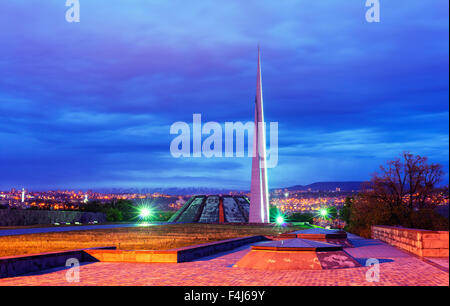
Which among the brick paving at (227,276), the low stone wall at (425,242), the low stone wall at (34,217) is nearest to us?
the brick paving at (227,276)

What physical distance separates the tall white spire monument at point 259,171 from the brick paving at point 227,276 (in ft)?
126

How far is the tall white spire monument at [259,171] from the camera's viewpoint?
168 ft

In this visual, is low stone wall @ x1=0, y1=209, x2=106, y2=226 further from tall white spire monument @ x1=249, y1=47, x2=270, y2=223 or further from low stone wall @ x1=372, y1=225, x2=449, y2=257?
low stone wall @ x1=372, y1=225, x2=449, y2=257

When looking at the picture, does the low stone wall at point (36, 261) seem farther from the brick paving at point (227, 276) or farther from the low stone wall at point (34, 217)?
the low stone wall at point (34, 217)

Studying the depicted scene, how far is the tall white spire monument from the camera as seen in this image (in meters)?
51.2

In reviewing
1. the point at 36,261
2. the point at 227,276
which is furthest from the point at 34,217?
the point at 227,276

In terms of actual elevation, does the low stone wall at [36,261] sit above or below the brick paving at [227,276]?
above

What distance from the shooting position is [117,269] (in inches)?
468

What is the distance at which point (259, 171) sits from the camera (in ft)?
169

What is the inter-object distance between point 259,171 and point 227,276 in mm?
41178

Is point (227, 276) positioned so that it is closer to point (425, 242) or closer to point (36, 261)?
point (36, 261)

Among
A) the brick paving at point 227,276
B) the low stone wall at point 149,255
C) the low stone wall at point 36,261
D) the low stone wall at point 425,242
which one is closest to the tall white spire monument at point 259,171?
the low stone wall at point 425,242
